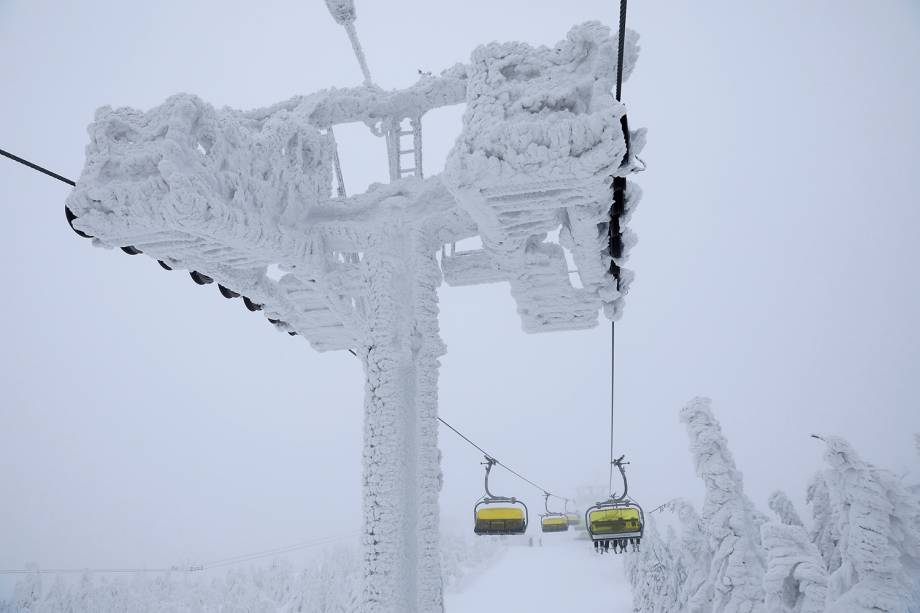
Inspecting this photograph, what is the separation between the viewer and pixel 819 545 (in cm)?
1077

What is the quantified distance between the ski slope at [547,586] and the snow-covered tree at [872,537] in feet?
39.0

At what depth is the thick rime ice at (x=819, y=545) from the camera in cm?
646

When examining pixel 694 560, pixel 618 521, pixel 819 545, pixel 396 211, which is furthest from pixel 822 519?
pixel 396 211

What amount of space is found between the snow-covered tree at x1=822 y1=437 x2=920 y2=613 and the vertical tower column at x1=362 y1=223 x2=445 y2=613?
5.35 m

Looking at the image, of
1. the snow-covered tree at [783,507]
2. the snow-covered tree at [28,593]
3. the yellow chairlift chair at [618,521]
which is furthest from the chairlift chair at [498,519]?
the snow-covered tree at [28,593]

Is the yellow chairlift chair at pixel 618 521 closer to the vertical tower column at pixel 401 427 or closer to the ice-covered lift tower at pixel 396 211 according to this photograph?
the ice-covered lift tower at pixel 396 211

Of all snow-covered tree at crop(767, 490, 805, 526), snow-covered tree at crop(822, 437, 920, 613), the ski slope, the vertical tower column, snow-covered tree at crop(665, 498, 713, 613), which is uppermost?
the vertical tower column

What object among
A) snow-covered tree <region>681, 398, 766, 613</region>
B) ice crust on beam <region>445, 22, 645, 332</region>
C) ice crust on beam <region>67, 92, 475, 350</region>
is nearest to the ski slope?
snow-covered tree <region>681, 398, 766, 613</region>

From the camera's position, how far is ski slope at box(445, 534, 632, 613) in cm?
1759

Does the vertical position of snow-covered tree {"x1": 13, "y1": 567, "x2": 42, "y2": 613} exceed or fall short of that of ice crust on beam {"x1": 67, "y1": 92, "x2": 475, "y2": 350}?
it falls short

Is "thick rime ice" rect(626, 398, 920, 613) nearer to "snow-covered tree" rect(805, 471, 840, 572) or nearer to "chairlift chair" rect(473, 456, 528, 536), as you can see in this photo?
"snow-covered tree" rect(805, 471, 840, 572)

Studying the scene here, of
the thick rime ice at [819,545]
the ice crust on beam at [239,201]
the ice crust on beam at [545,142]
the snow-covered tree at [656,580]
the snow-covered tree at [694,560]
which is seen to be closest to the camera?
the ice crust on beam at [545,142]

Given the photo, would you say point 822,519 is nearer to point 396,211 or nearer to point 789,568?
point 789,568

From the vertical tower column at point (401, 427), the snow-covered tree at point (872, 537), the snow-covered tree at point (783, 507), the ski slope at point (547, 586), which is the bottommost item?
the ski slope at point (547, 586)
